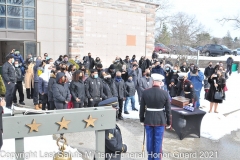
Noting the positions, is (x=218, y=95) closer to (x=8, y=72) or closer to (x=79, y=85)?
(x=79, y=85)

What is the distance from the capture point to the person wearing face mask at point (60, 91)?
7.23 metres

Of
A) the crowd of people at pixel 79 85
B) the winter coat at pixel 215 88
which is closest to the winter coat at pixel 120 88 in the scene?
the crowd of people at pixel 79 85

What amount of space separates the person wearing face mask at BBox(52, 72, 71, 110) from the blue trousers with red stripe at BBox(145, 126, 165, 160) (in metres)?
2.87

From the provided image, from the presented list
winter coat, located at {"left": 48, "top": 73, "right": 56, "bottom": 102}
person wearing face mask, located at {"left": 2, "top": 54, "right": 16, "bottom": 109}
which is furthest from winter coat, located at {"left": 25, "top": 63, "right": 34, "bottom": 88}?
winter coat, located at {"left": 48, "top": 73, "right": 56, "bottom": 102}

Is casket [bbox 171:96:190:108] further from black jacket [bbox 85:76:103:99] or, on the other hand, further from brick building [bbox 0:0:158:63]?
brick building [bbox 0:0:158:63]

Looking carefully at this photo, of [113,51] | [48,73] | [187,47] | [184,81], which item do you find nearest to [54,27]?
[113,51]

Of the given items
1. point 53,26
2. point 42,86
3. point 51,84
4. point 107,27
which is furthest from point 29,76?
point 107,27

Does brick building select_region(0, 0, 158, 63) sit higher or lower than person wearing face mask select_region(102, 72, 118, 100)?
higher

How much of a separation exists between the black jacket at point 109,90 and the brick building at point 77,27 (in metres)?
7.50

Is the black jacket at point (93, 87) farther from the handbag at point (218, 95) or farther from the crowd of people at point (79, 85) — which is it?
the handbag at point (218, 95)

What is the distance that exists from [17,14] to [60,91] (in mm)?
8518

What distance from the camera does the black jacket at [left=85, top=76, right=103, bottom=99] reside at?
805cm

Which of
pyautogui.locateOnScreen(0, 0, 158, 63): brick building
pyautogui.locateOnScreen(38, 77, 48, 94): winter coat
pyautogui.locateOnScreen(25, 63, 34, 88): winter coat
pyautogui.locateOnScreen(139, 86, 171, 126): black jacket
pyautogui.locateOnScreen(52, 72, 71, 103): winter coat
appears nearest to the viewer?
pyautogui.locateOnScreen(139, 86, 171, 126): black jacket

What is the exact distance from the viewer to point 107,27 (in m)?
17.2
